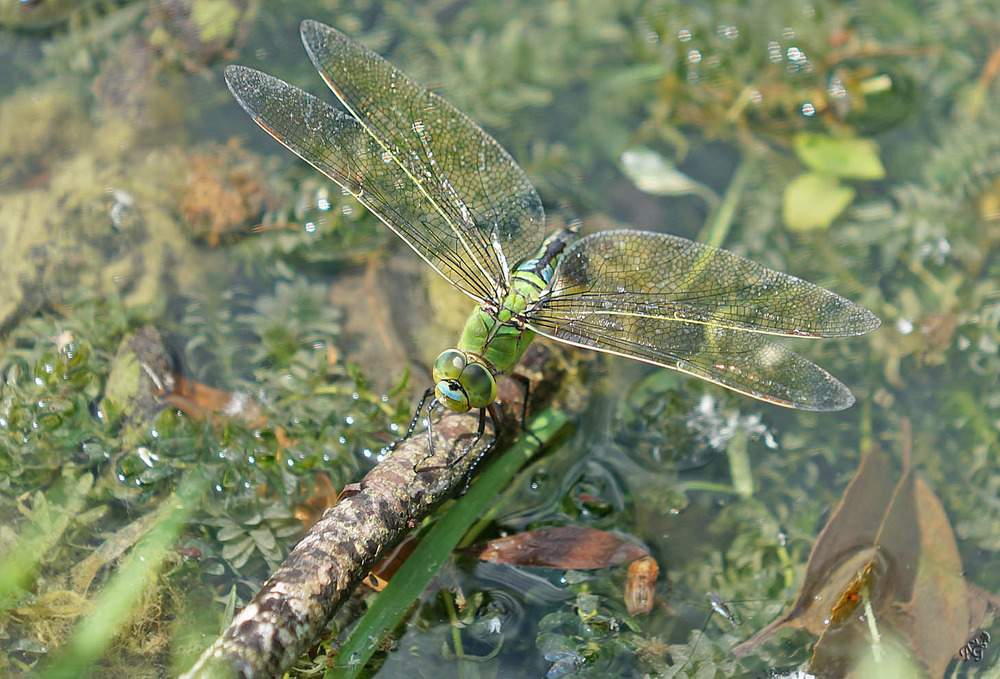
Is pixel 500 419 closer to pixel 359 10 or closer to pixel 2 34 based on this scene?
pixel 359 10

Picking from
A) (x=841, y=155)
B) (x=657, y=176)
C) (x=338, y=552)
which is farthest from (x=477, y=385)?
(x=841, y=155)

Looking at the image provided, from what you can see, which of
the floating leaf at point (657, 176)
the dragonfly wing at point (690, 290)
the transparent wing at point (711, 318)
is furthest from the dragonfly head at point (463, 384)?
the floating leaf at point (657, 176)

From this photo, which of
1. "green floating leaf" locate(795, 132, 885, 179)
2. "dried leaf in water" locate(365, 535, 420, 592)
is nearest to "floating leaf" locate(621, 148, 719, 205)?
"green floating leaf" locate(795, 132, 885, 179)

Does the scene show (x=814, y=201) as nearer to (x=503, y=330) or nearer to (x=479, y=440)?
(x=503, y=330)

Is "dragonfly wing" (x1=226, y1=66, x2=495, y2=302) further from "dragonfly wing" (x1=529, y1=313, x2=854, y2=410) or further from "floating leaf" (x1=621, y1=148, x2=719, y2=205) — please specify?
"floating leaf" (x1=621, y1=148, x2=719, y2=205)

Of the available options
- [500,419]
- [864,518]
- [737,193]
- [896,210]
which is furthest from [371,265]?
[896,210]
